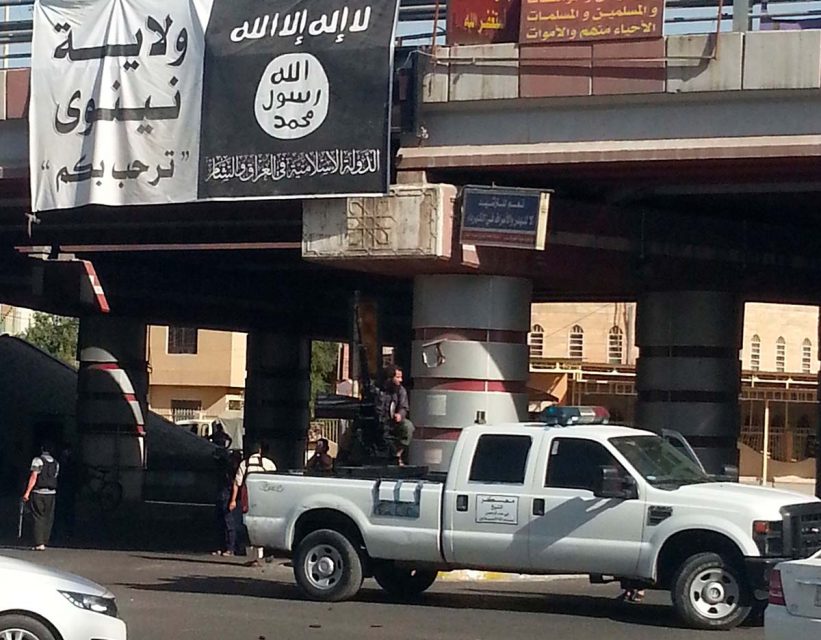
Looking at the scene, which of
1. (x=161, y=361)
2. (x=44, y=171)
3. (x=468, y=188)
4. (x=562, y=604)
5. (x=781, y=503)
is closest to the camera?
(x=781, y=503)

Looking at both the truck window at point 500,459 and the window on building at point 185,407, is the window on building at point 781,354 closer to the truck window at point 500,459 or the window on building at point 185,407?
the window on building at point 185,407

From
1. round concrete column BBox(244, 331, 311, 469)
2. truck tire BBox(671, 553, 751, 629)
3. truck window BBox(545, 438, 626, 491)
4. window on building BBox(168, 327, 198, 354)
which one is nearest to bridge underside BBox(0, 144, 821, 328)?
truck window BBox(545, 438, 626, 491)

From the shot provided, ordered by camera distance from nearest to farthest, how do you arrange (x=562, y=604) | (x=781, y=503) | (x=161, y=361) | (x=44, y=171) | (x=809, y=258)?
(x=781, y=503)
(x=562, y=604)
(x=44, y=171)
(x=809, y=258)
(x=161, y=361)

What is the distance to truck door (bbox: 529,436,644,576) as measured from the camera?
14422 millimetres

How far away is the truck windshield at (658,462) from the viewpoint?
1465cm

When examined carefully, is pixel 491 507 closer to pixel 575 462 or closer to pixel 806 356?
pixel 575 462

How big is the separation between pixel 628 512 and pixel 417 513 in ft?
7.36

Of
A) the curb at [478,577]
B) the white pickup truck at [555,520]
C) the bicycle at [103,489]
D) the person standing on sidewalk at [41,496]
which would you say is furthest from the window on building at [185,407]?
the white pickup truck at [555,520]

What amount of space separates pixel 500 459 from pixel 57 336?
2172 inches

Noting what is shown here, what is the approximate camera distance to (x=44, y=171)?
20438mm

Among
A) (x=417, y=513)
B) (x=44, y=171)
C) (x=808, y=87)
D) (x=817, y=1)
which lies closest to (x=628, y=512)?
A: (x=417, y=513)

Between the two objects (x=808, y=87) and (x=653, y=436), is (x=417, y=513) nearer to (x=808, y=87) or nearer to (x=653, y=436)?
(x=653, y=436)

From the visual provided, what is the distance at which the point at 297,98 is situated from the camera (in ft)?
61.9

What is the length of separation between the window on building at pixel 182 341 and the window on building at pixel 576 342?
16831 millimetres
